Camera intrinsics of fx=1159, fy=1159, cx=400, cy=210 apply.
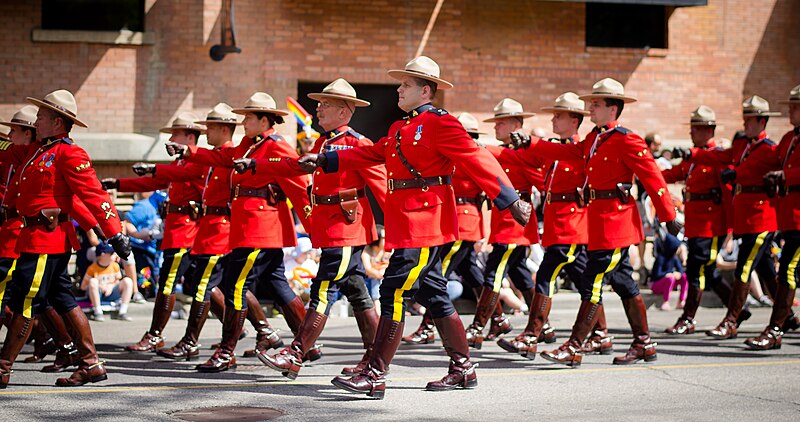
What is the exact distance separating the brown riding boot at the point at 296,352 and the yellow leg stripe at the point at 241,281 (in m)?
0.85

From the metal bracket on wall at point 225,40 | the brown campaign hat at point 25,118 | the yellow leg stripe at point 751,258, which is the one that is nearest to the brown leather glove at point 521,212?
the brown campaign hat at point 25,118

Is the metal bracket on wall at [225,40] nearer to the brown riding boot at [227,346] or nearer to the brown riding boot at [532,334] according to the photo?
the brown riding boot at [532,334]

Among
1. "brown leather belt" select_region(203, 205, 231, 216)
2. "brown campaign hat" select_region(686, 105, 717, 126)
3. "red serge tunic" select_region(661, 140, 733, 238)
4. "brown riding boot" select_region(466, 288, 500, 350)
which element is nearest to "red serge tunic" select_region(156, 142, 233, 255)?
"brown leather belt" select_region(203, 205, 231, 216)

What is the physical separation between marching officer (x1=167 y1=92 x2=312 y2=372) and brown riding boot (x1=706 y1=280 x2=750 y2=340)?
458 centimetres

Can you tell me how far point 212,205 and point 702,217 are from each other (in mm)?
5325

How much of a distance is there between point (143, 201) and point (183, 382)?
6.94 m

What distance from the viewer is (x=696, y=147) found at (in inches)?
489

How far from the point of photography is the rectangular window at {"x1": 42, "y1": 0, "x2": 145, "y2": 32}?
1822cm

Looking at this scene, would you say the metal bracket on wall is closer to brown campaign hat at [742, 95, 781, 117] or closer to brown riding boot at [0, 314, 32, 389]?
brown campaign hat at [742, 95, 781, 117]

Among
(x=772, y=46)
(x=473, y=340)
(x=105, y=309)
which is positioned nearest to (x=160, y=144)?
(x=105, y=309)

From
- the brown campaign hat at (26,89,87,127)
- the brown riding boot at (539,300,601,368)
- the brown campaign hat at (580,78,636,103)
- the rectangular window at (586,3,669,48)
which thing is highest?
the rectangular window at (586,3,669,48)

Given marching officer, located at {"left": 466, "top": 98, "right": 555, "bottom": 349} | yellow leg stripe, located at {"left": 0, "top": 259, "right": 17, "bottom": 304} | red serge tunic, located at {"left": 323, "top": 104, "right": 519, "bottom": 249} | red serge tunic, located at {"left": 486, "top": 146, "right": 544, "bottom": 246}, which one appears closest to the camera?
red serge tunic, located at {"left": 323, "top": 104, "right": 519, "bottom": 249}

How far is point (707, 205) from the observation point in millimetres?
12289

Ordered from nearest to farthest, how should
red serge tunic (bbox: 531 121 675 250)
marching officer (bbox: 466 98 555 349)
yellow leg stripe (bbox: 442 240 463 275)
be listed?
red serge tunic (bbox: 531 121 675 250) → yellow leg stripe (bbox: 442 240 463 275) → marching officer (bbox: 466 98 555 349)
